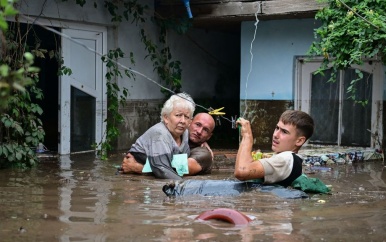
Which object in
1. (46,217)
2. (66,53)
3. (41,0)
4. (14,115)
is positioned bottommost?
(46,217)

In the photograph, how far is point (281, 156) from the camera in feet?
21.2

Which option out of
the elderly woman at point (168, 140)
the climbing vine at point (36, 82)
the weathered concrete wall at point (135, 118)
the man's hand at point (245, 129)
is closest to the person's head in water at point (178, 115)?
the elderly woman at point (168, 140)

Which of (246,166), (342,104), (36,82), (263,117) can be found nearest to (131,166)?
(246,166)

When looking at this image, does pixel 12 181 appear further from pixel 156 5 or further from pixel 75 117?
pixel 156 5

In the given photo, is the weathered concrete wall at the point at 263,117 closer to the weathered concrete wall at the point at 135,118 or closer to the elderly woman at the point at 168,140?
the weathered concrete wall at the point at 135,118

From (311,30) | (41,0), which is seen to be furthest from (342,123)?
(41,0)

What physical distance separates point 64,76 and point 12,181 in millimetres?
3935

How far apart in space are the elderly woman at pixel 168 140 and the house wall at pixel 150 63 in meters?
2.64

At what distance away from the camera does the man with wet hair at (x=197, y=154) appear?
8.67 m

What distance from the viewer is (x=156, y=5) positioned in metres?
14.1

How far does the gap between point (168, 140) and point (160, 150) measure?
189 millimetres

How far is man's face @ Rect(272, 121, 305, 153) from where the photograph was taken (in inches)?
262

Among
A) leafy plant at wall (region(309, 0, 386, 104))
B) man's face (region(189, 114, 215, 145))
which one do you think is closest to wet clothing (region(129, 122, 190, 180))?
man's face (region(189, 114, 215, 145))

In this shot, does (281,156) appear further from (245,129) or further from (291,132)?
(245,129)
